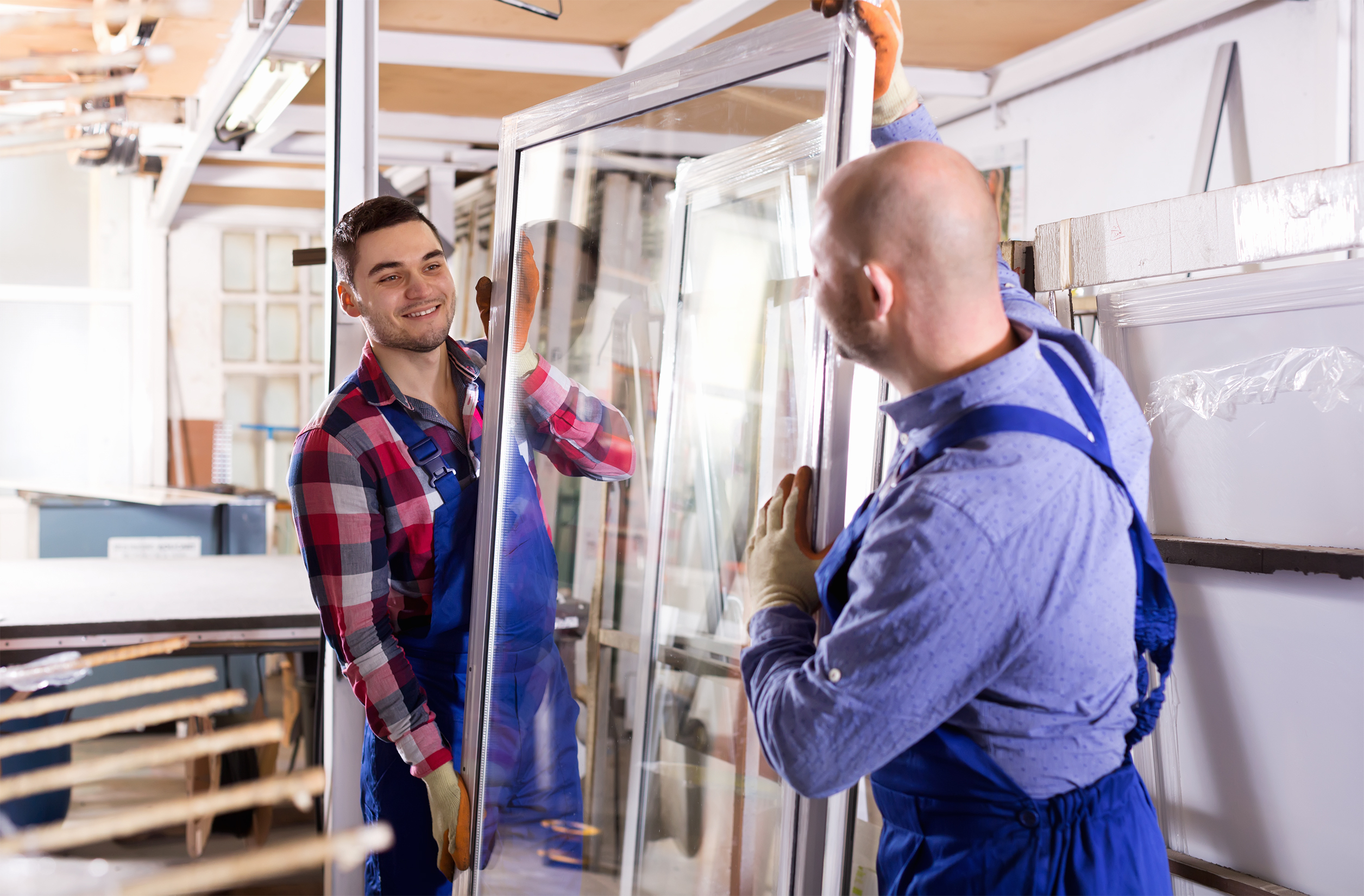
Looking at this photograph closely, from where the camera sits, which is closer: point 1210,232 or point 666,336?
point 1210,232

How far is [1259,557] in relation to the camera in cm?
134

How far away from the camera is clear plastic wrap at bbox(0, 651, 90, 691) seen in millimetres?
2410

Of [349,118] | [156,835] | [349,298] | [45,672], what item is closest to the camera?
[349,298]

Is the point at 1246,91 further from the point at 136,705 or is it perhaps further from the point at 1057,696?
the point at 136,705

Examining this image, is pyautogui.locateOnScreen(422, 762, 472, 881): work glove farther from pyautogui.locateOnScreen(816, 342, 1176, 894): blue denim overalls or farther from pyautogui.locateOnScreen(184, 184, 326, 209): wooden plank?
pyautogui.locateOnScreen(184, 184, 326, 209): wooden plank

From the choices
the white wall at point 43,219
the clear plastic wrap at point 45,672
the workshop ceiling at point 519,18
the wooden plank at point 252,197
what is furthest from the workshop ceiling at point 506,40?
the white wall at point 43,219

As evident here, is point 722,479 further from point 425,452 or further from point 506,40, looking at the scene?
point 506,40

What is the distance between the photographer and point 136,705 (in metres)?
3.71

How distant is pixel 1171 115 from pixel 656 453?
5.39ft

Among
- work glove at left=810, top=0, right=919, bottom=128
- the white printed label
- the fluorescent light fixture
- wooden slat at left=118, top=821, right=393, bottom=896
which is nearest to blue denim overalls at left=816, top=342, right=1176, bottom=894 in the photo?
work glove at left=810, top=0, right=919, bottom=128

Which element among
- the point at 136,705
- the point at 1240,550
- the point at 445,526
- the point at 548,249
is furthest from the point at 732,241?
the point at 136,705

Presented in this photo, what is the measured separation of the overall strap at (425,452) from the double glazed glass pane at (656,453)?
119 mm

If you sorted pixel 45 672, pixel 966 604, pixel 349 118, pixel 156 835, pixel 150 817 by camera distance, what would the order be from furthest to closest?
pixel 156 835
pixel 45 672
pixel 349 118
pixel 150 817
pixel 966 604

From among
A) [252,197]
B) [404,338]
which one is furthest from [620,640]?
[252,197]
